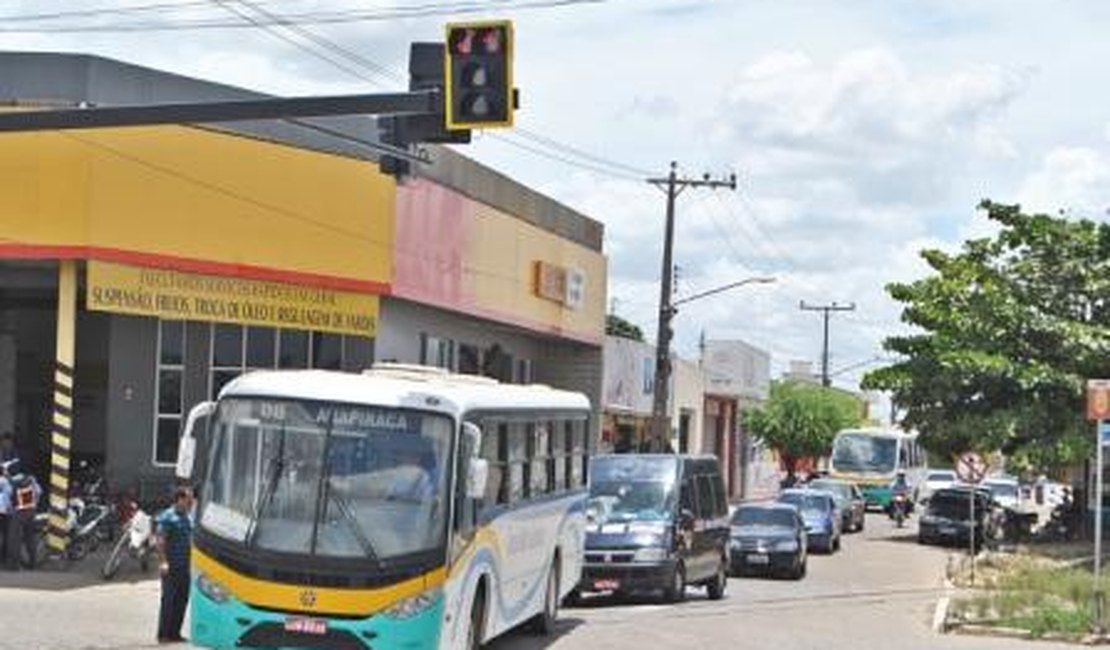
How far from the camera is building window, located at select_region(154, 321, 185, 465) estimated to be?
2981 centimetres

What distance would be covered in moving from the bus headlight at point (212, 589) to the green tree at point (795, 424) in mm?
61507

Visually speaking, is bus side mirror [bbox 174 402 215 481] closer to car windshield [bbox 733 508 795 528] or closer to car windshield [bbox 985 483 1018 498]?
car windshield [bbox 733 508 795 528]

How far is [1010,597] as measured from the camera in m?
24.1

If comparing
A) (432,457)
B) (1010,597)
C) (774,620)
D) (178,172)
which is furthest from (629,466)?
(432,457)

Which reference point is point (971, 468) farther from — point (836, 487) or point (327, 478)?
point (327, 478)

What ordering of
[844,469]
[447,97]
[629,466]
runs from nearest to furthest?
[447,97], [629,466], [844,469]

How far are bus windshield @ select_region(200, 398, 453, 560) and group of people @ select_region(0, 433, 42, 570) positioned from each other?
9.43m

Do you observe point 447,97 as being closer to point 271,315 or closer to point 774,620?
point 774,620

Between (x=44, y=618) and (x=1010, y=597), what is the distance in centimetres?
1311

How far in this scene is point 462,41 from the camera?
15.4 m

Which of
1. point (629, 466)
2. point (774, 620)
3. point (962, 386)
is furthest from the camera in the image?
point (962, 386)

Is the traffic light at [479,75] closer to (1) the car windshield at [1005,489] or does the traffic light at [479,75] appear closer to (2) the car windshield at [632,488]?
(2) the car windshield at [632,488]

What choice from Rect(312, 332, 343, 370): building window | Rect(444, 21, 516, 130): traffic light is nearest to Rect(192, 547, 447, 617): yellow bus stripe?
Rect(444, 21, 516, 130): traffic light

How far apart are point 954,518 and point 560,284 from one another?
13449 mm
